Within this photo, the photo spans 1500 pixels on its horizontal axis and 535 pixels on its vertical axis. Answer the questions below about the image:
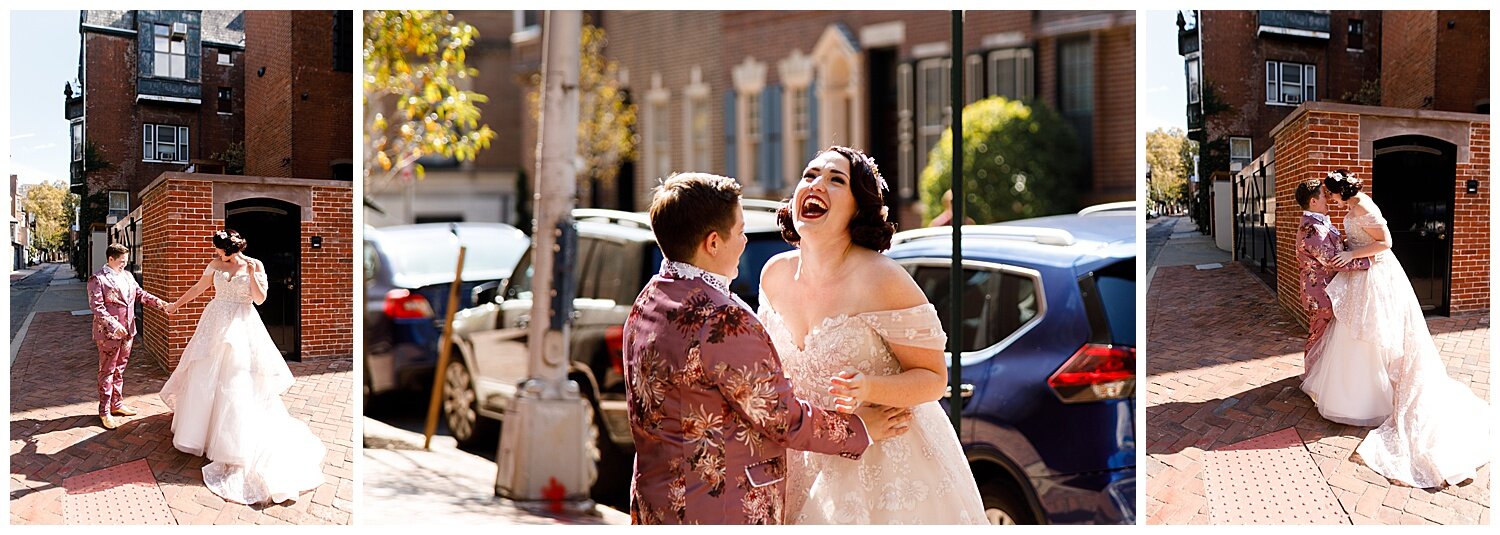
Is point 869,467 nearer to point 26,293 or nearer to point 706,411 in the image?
point 706,411

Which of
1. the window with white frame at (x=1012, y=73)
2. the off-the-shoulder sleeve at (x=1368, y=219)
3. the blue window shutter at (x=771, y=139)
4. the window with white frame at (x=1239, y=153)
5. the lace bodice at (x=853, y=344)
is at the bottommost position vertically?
the lace bodice at (x=853, y=344)

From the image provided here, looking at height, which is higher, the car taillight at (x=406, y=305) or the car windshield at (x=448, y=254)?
the car windshield at (x=448, y=254)

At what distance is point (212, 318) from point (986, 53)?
8.51 meters

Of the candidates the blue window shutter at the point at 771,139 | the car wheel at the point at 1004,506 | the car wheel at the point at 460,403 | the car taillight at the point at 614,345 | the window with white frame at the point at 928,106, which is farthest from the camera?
the blue window shutter at the point at 771,139

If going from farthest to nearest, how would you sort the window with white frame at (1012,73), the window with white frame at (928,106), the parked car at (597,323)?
the window with white frame at (928,106)
the window with white frame at (1012,73)
the parked car at (597,323)

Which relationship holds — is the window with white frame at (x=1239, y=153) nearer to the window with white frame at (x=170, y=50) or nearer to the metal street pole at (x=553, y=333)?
the metal street pole at (x=553, y=333)

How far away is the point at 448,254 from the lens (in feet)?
19.2

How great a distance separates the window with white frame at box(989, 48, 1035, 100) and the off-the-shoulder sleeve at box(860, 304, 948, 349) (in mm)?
8061

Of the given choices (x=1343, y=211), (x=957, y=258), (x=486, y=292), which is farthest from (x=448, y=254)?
(x=1343, y=211)

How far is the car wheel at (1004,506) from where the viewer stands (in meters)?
3.18

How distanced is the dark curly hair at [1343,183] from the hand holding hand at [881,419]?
1397mm

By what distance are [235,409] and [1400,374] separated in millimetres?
3205

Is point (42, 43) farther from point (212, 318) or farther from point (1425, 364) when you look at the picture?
point (1425, 364)

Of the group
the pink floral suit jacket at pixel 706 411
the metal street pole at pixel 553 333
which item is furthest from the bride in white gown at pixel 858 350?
the metal street pole at pixel 553 333
